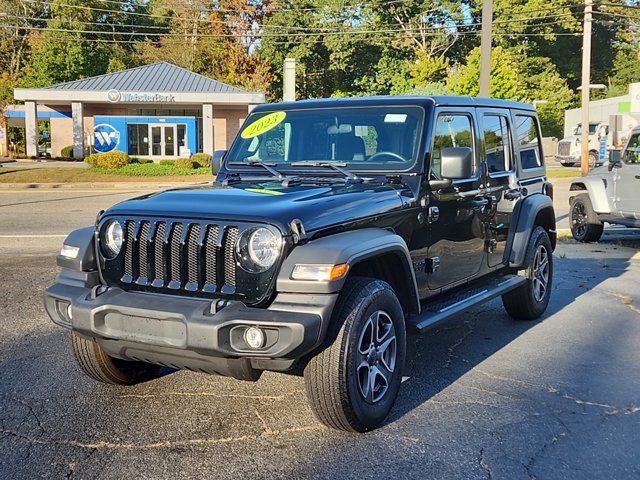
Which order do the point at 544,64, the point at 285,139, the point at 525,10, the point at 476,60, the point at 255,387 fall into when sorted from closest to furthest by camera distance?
the point at 255,387 < the point at 285,139 < the point at 476,60 < the point at 525,10 < the point at 544,64

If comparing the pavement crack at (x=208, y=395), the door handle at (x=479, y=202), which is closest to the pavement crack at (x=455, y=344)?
the door handle at (x=479, y=202)

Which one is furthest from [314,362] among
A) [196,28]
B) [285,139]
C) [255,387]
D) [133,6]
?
[133,6]

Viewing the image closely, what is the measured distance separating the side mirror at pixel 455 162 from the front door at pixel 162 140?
38.3m

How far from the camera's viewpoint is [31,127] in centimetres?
4097

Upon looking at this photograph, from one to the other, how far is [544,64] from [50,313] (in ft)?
211

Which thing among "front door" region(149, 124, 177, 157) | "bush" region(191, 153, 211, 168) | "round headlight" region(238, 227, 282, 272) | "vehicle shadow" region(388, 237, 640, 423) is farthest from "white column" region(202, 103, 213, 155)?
"round headlight" region(238, 227, 282, 272)

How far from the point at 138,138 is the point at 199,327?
39.9 metres

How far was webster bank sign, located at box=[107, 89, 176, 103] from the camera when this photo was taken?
39125mm

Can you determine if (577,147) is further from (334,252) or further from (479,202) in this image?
(334,252)

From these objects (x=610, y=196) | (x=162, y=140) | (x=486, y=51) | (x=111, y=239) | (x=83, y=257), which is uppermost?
(x=486, y=51)

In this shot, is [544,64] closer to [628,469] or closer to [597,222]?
[597,222]

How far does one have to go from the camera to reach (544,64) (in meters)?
62.5

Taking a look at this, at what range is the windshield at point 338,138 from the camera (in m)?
4.88

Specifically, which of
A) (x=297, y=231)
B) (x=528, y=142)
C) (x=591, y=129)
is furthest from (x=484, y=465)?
(x=591, y=129)
